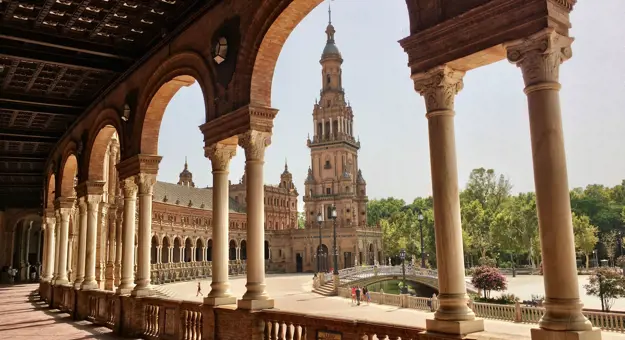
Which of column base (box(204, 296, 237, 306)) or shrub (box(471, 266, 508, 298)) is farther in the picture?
shrub (box(471, 266, 508, 298))

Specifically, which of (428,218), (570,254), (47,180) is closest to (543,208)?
(570,254)

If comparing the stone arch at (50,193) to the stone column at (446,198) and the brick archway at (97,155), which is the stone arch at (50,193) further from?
the stone column at (446,198)

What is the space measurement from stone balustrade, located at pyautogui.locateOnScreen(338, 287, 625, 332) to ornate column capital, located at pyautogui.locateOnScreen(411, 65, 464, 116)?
49.8ft

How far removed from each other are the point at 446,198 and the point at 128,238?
10772 millimetres

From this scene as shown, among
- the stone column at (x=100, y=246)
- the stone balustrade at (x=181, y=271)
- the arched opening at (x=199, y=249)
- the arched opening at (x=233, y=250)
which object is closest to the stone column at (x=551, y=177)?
the stone column at (x=100, y=246)

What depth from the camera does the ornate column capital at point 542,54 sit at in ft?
17.9

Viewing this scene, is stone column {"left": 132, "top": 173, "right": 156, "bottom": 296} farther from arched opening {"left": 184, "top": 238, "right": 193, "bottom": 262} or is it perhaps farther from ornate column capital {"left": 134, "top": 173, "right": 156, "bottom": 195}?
arched opening {"left": 184, "top": 238, "right": 193, "bottom": 262}

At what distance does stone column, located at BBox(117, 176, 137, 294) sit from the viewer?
1400cm

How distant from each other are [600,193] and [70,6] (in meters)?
102

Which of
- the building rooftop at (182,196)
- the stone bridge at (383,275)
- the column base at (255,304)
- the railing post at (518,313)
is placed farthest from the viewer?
the building rooftop at (182,196)

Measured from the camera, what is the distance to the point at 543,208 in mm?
5391

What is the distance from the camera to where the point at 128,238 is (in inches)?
571

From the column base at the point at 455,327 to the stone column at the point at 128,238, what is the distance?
10170 mm

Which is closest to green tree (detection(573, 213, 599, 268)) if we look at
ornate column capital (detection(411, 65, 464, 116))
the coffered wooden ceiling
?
the coffered wooden ceiling
